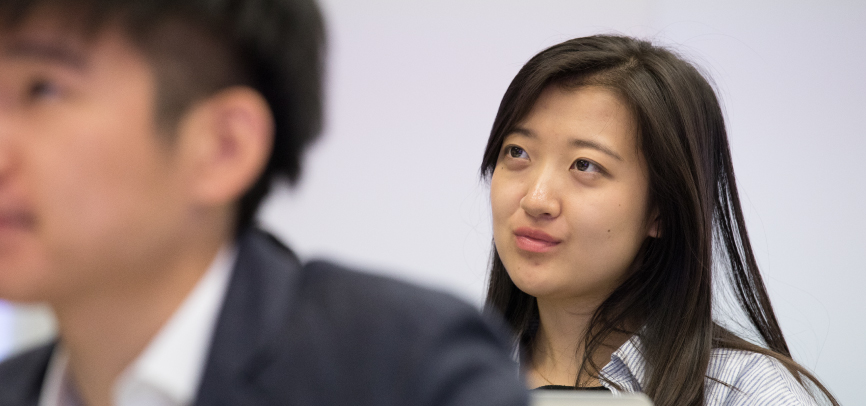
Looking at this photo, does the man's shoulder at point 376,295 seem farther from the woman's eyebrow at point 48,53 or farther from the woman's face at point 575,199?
the woman's face at point 575,199

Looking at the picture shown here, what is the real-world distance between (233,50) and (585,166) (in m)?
0.81

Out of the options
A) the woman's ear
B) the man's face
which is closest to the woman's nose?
the woman's ear

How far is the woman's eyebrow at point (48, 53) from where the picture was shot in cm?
46

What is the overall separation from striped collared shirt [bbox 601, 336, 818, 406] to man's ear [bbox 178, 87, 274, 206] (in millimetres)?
892

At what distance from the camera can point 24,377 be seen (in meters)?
0.63

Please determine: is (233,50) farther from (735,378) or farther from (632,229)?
(735,378)

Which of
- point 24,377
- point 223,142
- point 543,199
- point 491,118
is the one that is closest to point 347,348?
point 223,142

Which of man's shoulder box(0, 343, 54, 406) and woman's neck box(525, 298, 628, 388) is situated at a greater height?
man's shoulder box(0, 343, 54, 406)

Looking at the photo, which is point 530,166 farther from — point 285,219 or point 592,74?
point 285,219

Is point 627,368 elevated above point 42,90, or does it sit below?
below

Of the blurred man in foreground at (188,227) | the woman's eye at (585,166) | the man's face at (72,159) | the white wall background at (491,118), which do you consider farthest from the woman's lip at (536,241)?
the white wall background at (491,118)

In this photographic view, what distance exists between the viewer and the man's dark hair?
1.56 feet

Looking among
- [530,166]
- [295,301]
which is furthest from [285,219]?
[295,301]

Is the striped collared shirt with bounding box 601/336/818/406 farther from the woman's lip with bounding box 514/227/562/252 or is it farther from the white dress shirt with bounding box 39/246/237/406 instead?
the white dress shirt with bounding box 39/246/237/406
